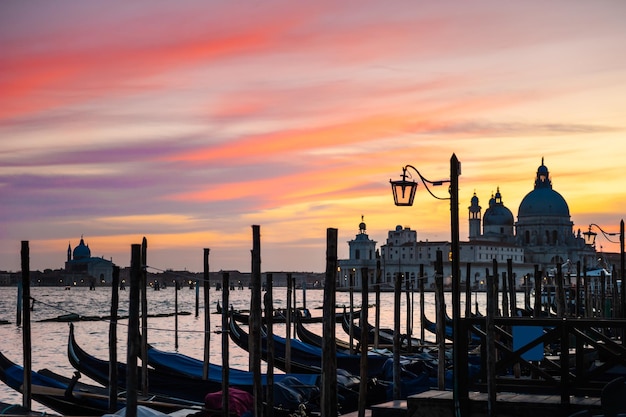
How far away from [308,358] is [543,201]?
106 meters

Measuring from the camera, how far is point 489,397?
9.14 meters

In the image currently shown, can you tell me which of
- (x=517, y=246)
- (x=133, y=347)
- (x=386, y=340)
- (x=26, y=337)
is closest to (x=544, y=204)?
(x=517, y=246)

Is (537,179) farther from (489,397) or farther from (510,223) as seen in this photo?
(489,397)

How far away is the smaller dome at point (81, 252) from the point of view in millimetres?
152750

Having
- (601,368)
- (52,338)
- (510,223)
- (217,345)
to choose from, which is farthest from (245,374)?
(510,223)

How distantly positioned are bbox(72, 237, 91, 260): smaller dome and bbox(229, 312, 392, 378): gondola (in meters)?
137

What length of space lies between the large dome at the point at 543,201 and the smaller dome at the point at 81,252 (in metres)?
65.3

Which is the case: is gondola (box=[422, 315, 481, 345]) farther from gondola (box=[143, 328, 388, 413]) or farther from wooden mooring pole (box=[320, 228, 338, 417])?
wooden mooring pole (box=[320, 228, 338, 417])

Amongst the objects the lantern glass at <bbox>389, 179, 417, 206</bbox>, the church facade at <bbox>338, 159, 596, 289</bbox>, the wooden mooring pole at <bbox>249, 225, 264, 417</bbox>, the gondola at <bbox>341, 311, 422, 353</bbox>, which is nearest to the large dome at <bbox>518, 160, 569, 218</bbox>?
the church facade at <bbox>338, 159, 596, 289</bbox>

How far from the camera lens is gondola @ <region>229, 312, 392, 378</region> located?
1588 centimetres

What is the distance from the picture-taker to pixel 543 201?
393 ft

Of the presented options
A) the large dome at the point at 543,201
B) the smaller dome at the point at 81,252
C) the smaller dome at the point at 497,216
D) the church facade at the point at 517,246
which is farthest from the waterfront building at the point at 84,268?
the large dome at the point at 543,201

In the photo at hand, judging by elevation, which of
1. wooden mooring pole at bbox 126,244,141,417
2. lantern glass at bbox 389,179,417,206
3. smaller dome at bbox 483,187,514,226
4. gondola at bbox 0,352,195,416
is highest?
smaller dome at bbox 483,187,514,226

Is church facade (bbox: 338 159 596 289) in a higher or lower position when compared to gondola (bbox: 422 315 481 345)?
higher
